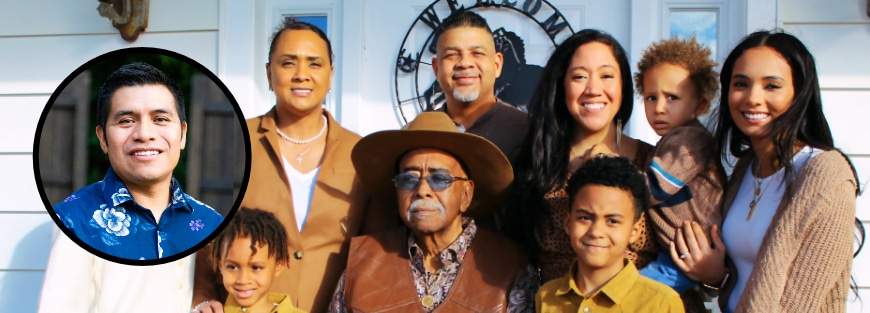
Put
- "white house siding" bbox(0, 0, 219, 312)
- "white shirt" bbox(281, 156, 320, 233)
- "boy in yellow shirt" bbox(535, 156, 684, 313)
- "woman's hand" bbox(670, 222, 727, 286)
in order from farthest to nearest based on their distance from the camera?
"white house siding" bbox(0, 0, 219, 312) < "white shirt" bbox(281, 156, 320, 233) < "woman's hand" bbox(670, 222, 727, 286) < "boy in yellow shirt" bbox(535, 156, 684, 313)

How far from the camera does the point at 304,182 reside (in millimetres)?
2807

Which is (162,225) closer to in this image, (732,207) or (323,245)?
(323,245)

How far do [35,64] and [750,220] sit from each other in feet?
11.4

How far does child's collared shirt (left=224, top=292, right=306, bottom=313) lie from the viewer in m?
2.59

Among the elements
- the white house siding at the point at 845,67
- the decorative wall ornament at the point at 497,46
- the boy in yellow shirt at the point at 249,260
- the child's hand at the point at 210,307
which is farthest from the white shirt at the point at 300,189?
the white house siding at the point at 845,67

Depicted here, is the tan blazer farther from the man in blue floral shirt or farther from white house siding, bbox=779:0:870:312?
white house siding, bbox=779:0:870:312

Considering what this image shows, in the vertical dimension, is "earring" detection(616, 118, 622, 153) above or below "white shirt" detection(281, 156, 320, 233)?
above

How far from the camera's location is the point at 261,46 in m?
3.94

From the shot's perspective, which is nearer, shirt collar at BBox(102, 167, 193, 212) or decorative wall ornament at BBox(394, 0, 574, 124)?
shirt collar at BBox(102, 167, 193, 212)

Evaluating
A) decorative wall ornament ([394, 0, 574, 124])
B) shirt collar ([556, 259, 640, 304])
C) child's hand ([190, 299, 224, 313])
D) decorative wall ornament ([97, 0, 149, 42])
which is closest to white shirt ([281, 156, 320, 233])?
child's hand ([190, 299, 224, 313])

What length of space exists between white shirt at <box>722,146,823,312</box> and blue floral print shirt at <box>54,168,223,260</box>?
149 cm

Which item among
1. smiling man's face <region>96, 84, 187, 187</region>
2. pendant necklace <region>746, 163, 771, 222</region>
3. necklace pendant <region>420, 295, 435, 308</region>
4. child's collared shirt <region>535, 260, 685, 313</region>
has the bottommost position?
necklace pendant <region>420, 295, 435, 308</region>

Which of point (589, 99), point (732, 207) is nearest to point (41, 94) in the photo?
point (589, 99)

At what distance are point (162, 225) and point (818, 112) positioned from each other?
5.98 feet
